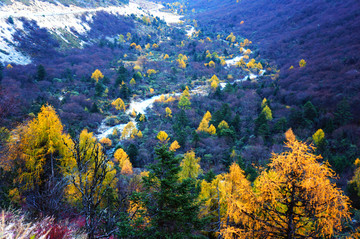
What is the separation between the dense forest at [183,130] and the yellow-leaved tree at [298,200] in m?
0.04

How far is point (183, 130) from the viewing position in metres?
40.9

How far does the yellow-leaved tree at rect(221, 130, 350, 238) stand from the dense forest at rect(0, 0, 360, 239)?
40mm

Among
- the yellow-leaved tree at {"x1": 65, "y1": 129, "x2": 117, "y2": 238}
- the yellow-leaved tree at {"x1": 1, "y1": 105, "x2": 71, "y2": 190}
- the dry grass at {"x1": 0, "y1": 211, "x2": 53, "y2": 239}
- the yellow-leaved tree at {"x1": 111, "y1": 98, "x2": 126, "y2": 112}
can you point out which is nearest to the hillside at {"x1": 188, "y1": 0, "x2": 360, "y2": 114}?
the yellow-leaved tree at {"x1": 111, "y1": 98, "x2": 126, "y2": 112}

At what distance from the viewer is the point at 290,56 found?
77.5 m

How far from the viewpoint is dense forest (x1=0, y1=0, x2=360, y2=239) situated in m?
5.65

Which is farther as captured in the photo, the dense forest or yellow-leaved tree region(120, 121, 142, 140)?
yellow-leaved tree region(120, 121, 142, 140)

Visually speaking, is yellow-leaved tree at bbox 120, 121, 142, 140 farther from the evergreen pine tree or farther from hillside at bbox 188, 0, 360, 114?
hillside at bbox 188, 0, 360, 114

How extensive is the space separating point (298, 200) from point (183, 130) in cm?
3552

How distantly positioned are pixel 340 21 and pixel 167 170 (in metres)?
98.3

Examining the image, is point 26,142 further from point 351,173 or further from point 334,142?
point 334,142

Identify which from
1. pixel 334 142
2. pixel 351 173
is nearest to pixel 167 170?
pixel 351 173

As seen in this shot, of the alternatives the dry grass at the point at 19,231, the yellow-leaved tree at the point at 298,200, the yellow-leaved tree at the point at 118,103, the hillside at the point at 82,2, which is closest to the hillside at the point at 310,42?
the yellow-leaved tree at the point at 118,103

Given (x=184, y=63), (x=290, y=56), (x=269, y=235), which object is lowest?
(x=184, y=63)

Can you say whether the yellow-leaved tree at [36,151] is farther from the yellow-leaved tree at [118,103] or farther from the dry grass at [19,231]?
the yellow-leaved tree at [118,103]
